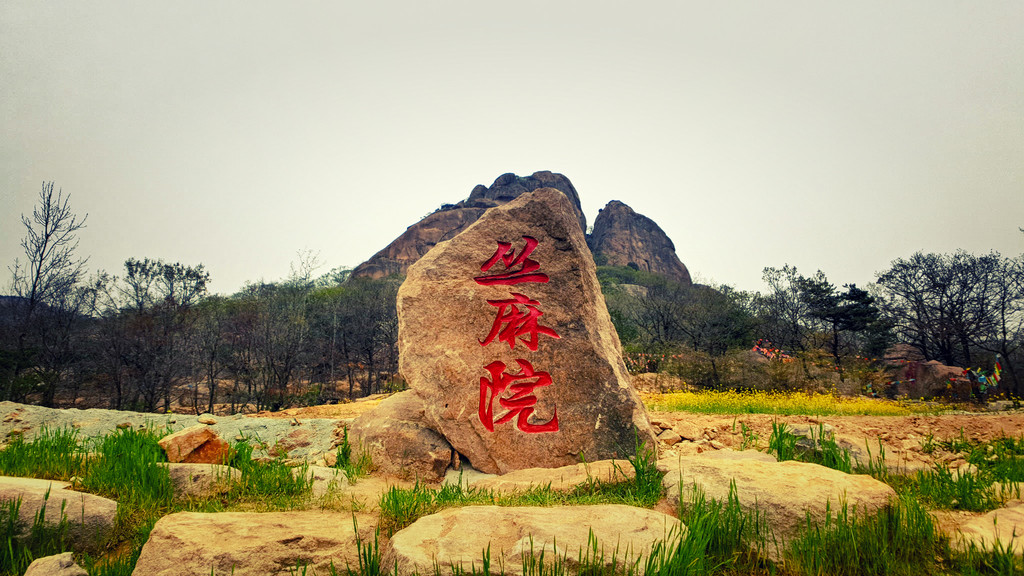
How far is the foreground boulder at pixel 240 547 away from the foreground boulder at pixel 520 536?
18.2 inches

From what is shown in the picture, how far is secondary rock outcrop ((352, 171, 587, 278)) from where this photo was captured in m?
52.6

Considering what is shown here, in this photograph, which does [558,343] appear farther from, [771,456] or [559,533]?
[559,533]

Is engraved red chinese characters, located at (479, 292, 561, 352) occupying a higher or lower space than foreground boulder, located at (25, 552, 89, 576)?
higher

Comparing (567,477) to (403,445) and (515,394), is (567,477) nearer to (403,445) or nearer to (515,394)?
(515,394)

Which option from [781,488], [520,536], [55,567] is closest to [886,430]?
[781,488]

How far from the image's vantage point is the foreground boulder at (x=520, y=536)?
5.60 ft

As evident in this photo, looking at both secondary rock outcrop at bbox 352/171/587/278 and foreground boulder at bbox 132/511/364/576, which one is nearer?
foreground boulder at bbox 132/511/364/576

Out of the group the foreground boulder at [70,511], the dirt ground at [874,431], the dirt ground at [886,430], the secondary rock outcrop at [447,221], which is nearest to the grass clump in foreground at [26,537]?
the foreground boulder at [70,511]

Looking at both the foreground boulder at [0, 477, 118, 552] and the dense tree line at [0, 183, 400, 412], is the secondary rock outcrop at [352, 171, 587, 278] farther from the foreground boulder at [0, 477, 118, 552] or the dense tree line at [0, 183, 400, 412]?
the foreground boulder at [0, 477, 118, 552]

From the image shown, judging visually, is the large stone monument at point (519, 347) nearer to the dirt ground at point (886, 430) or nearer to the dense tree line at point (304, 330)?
the dirt ground at point (886, 430)

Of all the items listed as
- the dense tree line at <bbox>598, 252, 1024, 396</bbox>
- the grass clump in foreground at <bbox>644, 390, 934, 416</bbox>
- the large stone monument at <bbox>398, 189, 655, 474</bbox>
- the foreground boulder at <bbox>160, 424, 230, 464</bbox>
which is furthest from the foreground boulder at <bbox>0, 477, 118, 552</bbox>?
the dense tree line at <bbox>598, 252, 1024, 396</bbox>

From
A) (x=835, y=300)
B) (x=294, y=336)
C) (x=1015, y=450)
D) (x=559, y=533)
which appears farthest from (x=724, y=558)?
(x=835, y=300)

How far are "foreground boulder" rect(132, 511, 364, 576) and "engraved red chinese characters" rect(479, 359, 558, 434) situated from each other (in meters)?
2.35

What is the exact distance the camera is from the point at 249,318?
1748 cm
